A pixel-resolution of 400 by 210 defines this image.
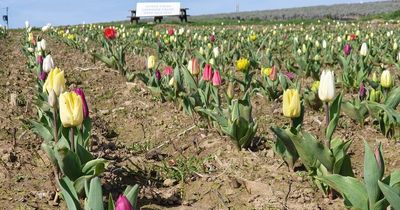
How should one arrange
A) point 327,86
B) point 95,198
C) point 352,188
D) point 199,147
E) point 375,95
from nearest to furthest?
point 95,198 < point 352,188 < point 327,86 < point 199,147 < point 375,95

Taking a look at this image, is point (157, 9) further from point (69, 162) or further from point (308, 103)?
point (69, 162)

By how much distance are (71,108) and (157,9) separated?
35784 mm

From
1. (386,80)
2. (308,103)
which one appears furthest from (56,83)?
(308,103)

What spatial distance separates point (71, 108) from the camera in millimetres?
2787

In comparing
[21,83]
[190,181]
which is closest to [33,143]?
[190,181]

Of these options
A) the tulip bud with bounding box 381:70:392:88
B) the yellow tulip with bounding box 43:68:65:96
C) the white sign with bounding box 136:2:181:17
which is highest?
the white sign with bounding box 136:2:181:17

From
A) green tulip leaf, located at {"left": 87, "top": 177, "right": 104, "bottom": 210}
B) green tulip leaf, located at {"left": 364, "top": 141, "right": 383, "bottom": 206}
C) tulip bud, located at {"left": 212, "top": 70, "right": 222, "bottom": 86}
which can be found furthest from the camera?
tulip bud, located at {"left": 212, "top": 70, "right": 222, "bottom": 86}

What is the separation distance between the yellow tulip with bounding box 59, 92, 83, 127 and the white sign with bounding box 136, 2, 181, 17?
35020 millimetres

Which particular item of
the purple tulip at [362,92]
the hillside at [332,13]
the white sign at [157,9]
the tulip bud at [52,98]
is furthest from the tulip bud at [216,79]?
the hillside at [332,13]

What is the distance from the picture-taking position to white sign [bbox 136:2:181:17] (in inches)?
1469

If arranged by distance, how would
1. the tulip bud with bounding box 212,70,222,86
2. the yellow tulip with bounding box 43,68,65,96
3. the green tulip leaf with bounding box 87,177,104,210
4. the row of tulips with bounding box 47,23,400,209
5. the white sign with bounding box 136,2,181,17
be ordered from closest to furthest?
1. the green tulip leaf with bounding box 87,177,104,210
2. the row of tulips with bounding box 47,23,400,209
3. the yellow tulip with bounding box 43,68,65,96
4. the tulip bud with bounding box 212,70,222,86
5. the white sign with bounding box 136,2,181,17

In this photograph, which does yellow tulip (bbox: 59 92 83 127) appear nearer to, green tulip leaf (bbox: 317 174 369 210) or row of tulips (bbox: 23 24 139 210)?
row of tulips (bbox: 23 24 139 210)

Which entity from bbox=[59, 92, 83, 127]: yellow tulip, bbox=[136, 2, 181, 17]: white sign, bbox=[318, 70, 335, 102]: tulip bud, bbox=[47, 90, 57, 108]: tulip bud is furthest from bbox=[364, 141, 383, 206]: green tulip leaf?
bbox=[136, 2, 181, 17]: white sign

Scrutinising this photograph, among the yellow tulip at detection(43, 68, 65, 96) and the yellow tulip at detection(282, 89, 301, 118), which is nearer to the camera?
the yellow tulip at detection(282, 89, 301, 118)
